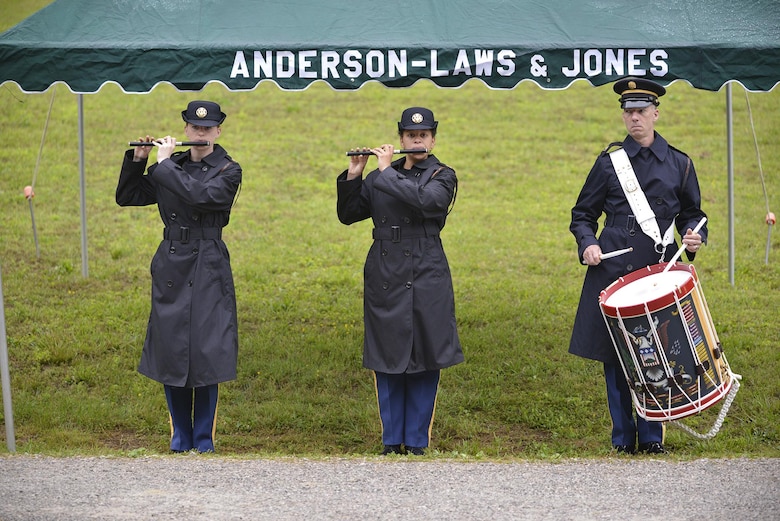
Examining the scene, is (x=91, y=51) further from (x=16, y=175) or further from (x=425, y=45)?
(x=16, y=175)

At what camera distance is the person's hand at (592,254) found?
19.4 feet

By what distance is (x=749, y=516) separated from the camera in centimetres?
470

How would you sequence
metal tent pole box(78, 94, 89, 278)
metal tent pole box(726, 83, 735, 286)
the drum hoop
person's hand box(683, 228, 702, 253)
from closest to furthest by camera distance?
the drum hoop, person's hand box(683, 228, 702, 253), metal tent pole box(726, 83, 735, 286), metal tent pole box(78, 94, 89, 278)

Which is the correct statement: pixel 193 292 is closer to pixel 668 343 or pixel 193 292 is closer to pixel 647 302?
pixel 647 302

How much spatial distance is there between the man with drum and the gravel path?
55 cm

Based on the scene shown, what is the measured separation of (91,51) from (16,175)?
25.0 feet

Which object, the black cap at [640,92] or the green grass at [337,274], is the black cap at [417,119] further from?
the green grass at [337,274]

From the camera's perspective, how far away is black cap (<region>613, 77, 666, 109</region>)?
19.6ft

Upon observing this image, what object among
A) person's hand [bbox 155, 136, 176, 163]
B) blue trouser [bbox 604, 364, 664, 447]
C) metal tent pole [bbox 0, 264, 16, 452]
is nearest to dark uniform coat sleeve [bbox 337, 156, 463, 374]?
blue trouser [bbox 604, 364, 664, 447]

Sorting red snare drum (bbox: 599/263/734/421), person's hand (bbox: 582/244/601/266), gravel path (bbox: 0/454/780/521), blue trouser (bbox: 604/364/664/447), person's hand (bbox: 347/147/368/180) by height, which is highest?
person's hand (bbox: 347/147/368/180)

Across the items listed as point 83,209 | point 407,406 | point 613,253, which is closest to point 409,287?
point 407,406

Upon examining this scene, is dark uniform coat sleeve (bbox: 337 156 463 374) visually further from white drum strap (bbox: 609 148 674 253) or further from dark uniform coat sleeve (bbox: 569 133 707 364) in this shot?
white drum strap (bbox: 609 148 674 253)

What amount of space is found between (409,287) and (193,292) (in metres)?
1.24

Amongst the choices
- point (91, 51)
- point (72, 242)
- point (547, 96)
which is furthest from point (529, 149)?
point (91, 51)
